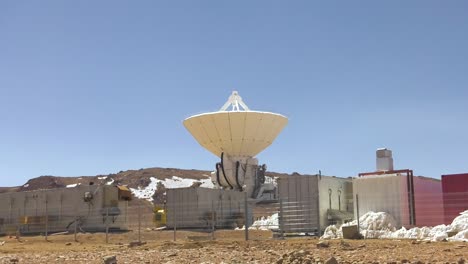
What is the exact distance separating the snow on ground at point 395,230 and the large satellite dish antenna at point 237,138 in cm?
2705

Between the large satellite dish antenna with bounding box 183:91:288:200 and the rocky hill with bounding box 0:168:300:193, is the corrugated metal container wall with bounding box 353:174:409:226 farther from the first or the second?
the rocky hill with bounding box 0:168:300:193

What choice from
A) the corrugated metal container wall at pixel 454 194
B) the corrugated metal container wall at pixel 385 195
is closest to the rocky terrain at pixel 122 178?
the corrugated metal container wall at pixel 385 195

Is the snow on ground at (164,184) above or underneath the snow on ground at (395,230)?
above

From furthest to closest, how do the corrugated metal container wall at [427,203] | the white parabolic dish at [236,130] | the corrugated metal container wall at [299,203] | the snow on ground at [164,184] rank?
the snow on ground at [164,184]
the white parabolic dish at [236,130]
the corrugated metal container wall at [299,203]
the corrugated metal container wall at [427,203]

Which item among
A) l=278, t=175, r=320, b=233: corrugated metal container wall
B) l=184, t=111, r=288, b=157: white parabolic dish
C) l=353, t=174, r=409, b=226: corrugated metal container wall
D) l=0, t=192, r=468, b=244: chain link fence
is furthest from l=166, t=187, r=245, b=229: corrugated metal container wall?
l=353, t=174, r=409, b=226: corrugated metal container wall

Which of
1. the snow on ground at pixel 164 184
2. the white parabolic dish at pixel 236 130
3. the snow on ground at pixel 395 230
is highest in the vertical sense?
the white parabolic dish at pixel 236 130

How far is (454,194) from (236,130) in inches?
1129

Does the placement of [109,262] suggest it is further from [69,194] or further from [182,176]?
[182,176]

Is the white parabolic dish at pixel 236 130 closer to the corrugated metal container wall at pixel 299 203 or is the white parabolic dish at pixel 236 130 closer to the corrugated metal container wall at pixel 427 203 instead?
the corrugated metal container wall at pixel 299 203

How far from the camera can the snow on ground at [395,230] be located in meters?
24.2

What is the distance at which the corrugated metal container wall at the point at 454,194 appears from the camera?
3064 cm

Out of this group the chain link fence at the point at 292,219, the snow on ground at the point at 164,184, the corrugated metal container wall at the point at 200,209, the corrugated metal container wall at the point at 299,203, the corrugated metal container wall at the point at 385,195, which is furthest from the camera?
the snow on ground at the point at 164,184

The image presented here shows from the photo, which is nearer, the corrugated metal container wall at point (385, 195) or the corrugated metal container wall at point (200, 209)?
the corrugated metal container wall at point (385, 195)

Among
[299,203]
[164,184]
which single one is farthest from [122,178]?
[299,203]
